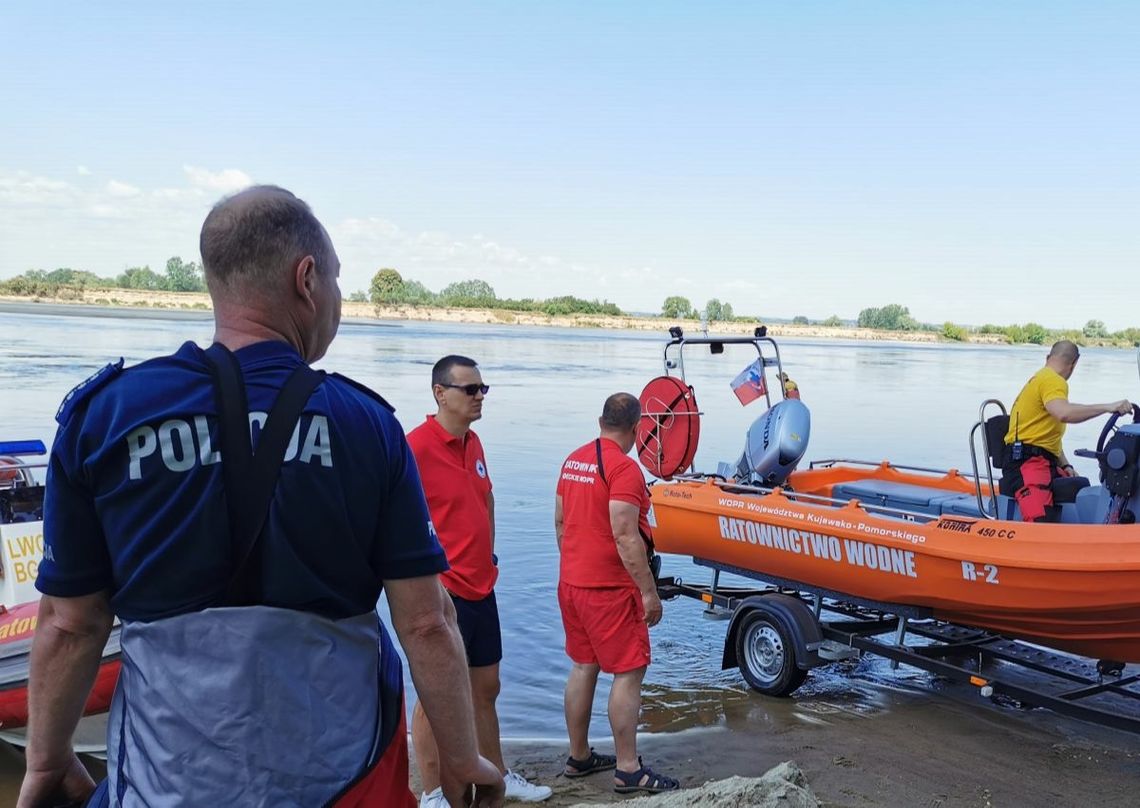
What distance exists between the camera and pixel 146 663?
A: 5.31 ft

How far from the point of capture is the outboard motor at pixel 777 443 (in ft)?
23.1

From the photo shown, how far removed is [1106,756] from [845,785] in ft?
5.50

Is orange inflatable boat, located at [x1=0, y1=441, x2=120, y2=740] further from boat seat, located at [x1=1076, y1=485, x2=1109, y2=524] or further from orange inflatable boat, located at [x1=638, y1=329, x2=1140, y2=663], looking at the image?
boat seat, located at [x1=1076, y1=485, x2=1109, y2=524]

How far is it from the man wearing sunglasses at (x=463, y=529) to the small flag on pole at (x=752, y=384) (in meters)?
3.81

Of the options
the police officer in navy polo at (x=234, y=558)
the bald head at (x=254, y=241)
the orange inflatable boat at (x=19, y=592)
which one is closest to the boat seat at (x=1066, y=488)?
the orange inflatable boat at (x=19, y=592)

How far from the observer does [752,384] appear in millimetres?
7906

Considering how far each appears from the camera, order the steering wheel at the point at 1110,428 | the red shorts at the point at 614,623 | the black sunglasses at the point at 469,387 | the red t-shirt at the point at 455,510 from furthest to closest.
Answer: the steering wheel at the point at 1110,428
the red shorts at the point at 614,623
the black sunglasses at the point at 469,387
the red t-shirt at the point at 455,510

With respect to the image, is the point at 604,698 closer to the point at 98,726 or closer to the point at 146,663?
the point at 98,726

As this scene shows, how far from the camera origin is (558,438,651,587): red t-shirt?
4.78 meters

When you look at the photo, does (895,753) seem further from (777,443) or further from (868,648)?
(777,443)

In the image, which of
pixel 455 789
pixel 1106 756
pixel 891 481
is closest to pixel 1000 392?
pixel 891 481

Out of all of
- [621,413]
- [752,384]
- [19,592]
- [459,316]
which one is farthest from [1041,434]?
[459,316]

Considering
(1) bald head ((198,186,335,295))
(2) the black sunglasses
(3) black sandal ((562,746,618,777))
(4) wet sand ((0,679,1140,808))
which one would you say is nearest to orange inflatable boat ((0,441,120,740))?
(4) wet sand ((0,679,1140,808))

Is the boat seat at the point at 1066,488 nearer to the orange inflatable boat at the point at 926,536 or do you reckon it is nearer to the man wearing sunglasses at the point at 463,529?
the orange inflatable boat at the point at 926,536
